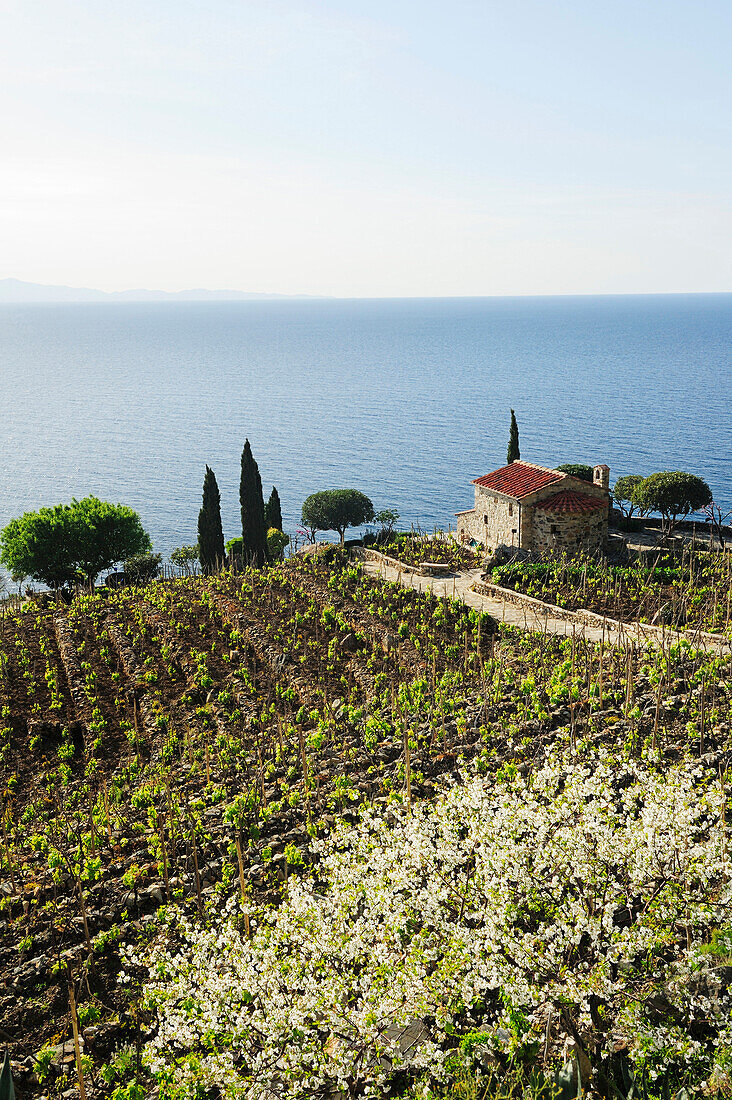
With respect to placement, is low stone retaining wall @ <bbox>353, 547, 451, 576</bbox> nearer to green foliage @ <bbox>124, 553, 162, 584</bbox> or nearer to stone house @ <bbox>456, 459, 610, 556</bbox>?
stone house @ <bbox>456, 459, 610, 556</bbox>

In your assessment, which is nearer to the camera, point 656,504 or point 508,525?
point 508,525

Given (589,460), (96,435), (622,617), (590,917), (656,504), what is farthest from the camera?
(96,435)

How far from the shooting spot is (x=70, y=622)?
2983 cm

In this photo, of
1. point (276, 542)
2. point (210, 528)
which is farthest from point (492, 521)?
point (210, 528)

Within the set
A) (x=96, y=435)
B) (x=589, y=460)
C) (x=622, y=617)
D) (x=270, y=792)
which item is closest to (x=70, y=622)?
(x=270, y=792)

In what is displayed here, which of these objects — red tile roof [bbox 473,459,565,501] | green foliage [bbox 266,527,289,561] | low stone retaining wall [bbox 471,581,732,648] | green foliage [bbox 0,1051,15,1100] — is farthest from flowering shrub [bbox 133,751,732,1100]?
green foliage [bbox 266,527,289,561]

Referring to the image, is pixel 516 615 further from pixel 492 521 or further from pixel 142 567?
pixel 142 567

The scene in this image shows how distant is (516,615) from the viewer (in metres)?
28.8

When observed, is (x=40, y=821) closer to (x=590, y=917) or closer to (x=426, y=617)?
(x=590, y=917)

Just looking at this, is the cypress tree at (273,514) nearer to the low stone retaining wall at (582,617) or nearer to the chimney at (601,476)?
→ the low stone retaining wall at (582,617)

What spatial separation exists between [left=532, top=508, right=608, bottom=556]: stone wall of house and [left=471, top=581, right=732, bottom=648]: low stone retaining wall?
6.27m

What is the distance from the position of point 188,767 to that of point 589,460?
88.7 m

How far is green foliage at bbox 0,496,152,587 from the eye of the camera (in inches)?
1651

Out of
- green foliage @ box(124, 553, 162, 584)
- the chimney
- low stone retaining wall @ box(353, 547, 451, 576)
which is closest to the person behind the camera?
low stone retaining wall @ box(353, 547, 451, 576)
